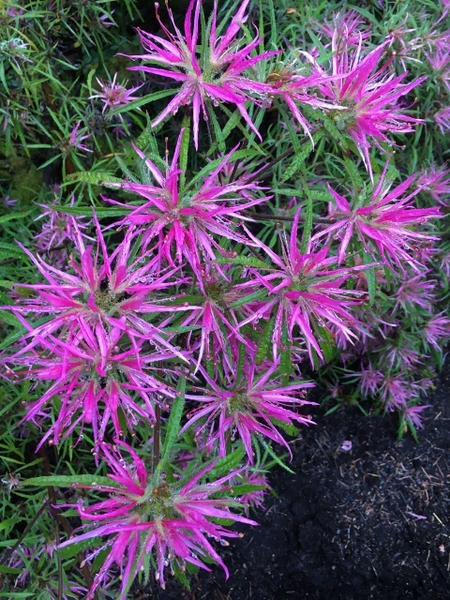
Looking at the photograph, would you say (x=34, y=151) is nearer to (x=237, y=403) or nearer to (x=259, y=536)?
(x=237, y=403)

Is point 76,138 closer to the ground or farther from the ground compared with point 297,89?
closer to the ground

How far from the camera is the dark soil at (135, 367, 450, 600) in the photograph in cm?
175

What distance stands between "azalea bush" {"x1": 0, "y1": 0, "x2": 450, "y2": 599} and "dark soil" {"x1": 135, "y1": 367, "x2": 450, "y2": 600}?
17cm

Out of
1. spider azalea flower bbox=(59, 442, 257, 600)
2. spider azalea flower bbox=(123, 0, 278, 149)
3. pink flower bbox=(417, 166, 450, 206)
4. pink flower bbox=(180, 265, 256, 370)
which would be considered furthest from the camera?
pink flower bbox=(417, 166, 450, 206)

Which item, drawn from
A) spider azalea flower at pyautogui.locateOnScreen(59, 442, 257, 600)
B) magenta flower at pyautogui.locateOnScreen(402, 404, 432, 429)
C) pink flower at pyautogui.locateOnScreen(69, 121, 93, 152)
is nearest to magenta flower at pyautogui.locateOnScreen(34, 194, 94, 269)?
pink flower at pyautogui.locateOnScreen(69, 121, 93, 152)

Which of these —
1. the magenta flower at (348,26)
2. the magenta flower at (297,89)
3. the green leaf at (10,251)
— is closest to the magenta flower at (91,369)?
the green leaf at (10,251)

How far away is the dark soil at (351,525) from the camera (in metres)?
1.75

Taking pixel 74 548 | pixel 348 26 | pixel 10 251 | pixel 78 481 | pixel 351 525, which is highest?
pixel 348 26

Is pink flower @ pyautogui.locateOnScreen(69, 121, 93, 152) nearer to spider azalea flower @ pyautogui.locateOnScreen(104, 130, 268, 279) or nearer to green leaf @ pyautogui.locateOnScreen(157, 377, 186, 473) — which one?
spider azalea flower @ pyautogui.locateOnScreen(104, 130, 268, 279)

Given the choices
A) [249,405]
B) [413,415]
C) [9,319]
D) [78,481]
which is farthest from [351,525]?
[9,319]

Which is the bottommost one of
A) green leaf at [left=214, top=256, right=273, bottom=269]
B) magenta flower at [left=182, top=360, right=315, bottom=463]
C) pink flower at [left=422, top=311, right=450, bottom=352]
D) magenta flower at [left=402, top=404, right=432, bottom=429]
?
magenta flower at [left=402, top=404, right=432, bottom=429]

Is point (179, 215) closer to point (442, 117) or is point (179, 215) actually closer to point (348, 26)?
point (348, 26)

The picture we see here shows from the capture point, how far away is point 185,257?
1.13m

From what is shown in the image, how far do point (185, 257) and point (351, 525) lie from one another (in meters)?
1.24
